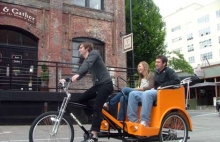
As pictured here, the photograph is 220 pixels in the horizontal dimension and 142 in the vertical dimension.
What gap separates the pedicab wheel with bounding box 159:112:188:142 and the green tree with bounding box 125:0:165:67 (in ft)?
64.2

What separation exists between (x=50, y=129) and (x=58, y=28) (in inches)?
458

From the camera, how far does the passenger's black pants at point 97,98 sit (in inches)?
209

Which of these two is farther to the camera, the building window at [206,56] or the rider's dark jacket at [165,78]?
the building window at [206,56]

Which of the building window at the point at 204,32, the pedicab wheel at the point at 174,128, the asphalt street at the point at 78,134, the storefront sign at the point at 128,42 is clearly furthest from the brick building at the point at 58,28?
the building window at the point at 204,32

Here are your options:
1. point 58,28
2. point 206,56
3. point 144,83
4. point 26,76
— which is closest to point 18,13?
point 58,28

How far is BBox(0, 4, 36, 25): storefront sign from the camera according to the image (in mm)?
14480

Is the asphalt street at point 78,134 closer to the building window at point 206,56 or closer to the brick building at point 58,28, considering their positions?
the brick building at point 58,28

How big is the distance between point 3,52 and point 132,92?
10844mm

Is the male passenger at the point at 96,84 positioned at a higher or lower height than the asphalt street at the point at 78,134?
higher

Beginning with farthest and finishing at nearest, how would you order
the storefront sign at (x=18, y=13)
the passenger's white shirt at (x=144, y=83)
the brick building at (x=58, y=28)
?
the brick building at (x=58, y=28) < the storefront sign at (x=18, y=13) < the passenger's white shirt at (x=144, y=83)

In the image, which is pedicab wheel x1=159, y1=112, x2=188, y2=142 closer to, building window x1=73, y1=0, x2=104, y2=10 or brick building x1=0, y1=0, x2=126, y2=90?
brick building x1=0, y1=0, x2=126, y2=90

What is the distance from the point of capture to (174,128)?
584 centimetres

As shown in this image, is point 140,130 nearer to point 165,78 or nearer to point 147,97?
point 147,97

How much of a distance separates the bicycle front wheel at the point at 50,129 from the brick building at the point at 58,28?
33.2 ft
